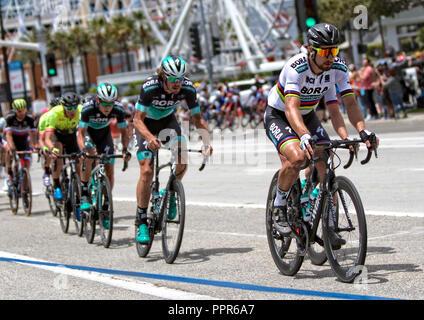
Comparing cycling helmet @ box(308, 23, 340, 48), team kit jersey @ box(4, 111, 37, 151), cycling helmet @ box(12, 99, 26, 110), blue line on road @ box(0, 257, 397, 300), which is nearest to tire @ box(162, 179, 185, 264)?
blue line on road @ box(0, 257, 397, 300)

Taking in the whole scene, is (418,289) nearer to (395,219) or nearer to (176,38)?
(395,219)

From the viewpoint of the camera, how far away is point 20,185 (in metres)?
14.0

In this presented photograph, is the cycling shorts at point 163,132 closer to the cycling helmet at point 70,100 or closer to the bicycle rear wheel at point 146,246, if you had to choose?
the bicycle rear wheel at point 146,246

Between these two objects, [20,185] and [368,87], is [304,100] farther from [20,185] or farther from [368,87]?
[368,87]

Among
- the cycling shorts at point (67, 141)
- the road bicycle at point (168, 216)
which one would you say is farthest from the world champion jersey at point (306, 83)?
the cycling shorts at point (67, 141)

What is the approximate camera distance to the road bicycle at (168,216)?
761cm

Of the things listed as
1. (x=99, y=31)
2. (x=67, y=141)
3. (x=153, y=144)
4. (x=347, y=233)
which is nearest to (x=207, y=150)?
(x=153, y=144)

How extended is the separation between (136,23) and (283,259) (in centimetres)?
9695

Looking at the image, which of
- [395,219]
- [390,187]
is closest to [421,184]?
[390,187]

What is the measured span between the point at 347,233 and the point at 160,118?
3.26 m

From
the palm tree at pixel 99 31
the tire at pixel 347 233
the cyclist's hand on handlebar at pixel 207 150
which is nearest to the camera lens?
the tire at pixel 347 233

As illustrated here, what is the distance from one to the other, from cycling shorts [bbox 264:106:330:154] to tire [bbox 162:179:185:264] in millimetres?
1307

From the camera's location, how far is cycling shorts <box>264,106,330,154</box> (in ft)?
21.3

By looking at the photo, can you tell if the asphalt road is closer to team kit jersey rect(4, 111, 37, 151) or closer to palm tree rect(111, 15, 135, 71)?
team kit jersey rect(4, 111, 37, 151)
